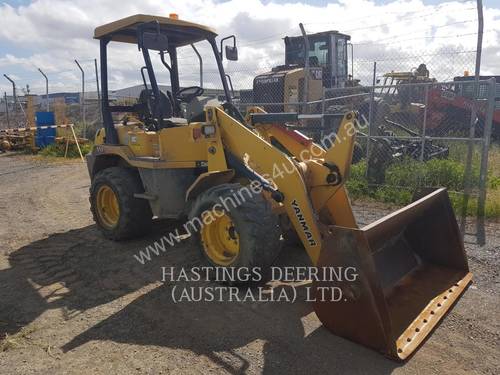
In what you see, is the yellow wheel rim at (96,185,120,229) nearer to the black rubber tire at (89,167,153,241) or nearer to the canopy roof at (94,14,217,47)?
the black rubber tire at (89,167,153,241)

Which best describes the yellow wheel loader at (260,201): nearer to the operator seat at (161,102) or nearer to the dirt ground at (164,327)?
the operator seat at (161,102)

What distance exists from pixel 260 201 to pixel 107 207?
2801mm

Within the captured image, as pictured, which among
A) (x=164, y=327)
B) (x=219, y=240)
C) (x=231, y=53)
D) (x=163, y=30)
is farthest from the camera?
(x=231, y=53)

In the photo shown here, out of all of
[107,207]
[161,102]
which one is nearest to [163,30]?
[161,102]

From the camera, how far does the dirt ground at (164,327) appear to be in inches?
118

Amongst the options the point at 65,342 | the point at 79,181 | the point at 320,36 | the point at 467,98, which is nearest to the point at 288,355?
the point at 65,342

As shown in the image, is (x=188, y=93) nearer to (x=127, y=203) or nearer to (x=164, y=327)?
(x=127, y=203)

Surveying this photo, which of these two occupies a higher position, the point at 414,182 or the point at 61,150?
the point at 61,150

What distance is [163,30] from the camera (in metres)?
5.44

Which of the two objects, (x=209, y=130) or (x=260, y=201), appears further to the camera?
(x=209, y=130)

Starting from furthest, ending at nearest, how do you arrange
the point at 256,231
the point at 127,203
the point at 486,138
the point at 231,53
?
the point at 486,138 < the point at 231,53 < the point at 127,203 < the point at 256,231

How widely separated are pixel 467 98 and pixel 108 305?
44.9ft

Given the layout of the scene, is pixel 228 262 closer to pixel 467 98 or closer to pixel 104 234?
pixel 104 234

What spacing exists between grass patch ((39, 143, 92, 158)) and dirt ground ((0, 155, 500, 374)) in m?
9.58
